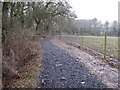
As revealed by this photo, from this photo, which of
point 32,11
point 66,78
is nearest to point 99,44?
point 32,11

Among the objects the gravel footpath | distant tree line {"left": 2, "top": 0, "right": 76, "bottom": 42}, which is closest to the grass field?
distant tree line {"left": 2, "top": 0, "right": 76, "bottom": 42}

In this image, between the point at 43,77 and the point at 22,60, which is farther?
the point at 22,60

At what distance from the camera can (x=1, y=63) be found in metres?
5.31

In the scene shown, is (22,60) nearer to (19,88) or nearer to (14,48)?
(14,48)

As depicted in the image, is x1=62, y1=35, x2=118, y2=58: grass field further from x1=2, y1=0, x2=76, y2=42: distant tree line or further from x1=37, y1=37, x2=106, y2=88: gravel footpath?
x1=37, y1=37, x2=106, y2=88: gravel footpath

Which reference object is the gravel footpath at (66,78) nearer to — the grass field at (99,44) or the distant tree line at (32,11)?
the grass field at (99,44)

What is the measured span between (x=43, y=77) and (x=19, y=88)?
894 mm

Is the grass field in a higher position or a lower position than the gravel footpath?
higher

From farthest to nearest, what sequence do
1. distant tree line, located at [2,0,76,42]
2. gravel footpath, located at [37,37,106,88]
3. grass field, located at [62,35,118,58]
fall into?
1. distant tree line, located at [2,0,76,42]
2. grass field, located at [62,35,118,58]
3. gravel footpath, located at [37,37,106,88]

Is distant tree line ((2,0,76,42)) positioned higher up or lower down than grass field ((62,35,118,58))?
higher up

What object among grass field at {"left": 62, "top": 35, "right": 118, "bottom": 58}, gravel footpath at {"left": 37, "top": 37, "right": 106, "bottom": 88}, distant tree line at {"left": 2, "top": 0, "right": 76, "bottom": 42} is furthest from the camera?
distant tree line at {"left": 2, "top": 0, "right": 76, "bottom": 42}

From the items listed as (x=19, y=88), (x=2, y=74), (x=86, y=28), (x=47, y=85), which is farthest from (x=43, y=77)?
(x=86, y=28)

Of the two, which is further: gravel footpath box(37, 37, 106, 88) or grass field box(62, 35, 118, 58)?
grass field box(62, 35, 118, 58)

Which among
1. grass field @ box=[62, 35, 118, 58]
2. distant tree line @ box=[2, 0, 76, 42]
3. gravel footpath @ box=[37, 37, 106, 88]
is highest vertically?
distant tree line @ box=[2, 0, 76, 42]
